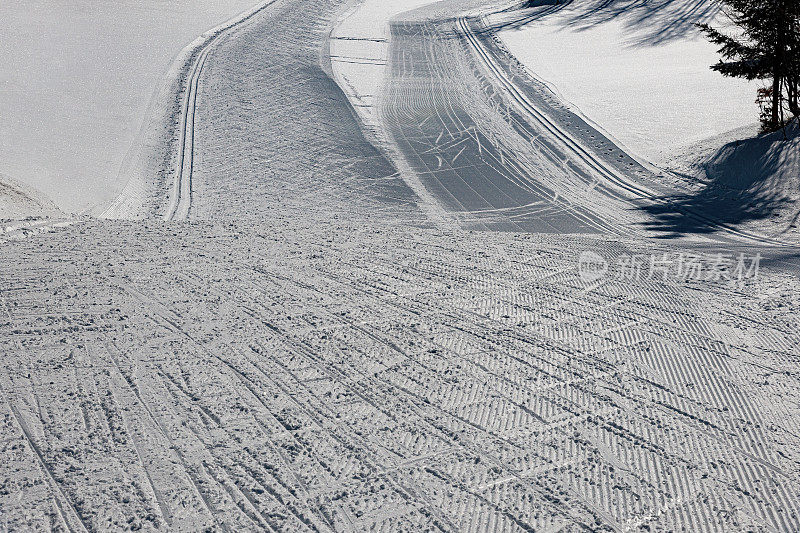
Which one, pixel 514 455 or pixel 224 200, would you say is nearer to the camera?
pixel 514 455

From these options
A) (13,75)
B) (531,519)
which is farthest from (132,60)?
(531,519)

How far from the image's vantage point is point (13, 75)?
895 inches

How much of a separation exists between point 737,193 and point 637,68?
12.5 metres

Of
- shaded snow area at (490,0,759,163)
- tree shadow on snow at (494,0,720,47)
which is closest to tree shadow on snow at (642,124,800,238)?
shaded snow area at (490,0,759,163)

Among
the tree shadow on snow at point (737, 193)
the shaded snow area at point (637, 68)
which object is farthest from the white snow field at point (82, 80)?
the shaded snow area at point (637, 68)

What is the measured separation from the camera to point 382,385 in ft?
20.6

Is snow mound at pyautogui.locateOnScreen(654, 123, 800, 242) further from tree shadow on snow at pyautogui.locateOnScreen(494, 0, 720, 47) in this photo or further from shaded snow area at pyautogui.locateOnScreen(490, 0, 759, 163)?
tree shadow on snow at pyautogui.locateOnScreen(494, 0, 720, 47)

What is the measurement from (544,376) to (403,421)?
153 centimetres

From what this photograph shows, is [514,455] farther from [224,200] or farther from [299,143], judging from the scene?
[299,143]

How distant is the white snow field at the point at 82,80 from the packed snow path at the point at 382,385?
6332 millimetres

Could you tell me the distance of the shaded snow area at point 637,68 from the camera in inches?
776

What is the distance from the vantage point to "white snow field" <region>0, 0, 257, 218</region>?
53.3 ft

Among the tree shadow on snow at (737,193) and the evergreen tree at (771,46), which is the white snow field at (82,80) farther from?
the evergreen tree at (771,46)

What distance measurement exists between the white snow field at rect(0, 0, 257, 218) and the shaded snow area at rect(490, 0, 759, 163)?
12.6 metres
